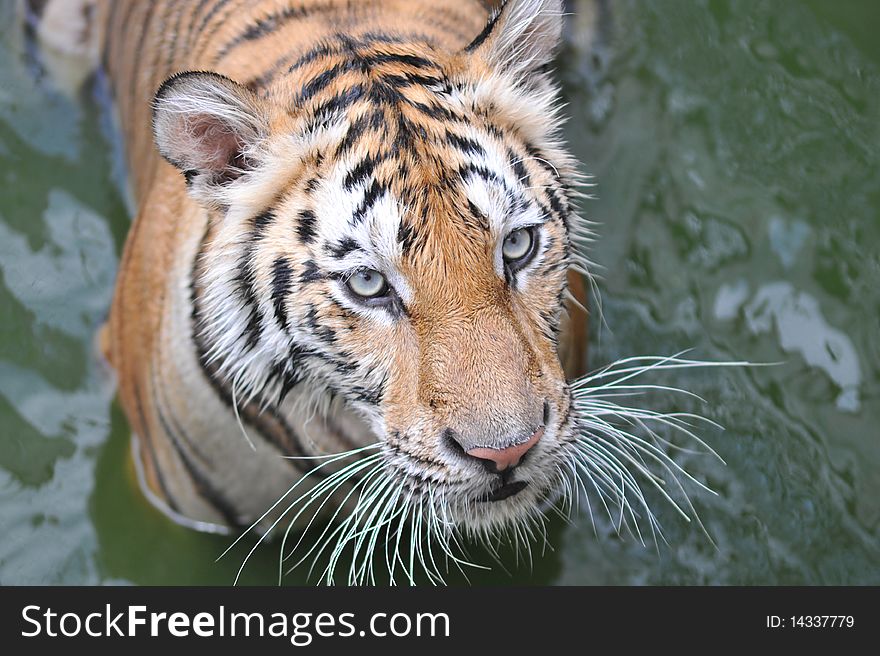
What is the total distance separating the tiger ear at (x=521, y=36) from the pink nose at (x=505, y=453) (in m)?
0.64

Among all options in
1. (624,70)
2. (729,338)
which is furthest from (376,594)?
(624,70)

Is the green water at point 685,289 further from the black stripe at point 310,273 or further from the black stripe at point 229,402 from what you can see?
the black stripe at point 310,273

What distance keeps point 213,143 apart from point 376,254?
0.34 m

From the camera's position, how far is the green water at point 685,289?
7.85 feet

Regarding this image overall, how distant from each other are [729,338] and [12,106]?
216 cm

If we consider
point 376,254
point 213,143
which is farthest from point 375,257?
point 213,143

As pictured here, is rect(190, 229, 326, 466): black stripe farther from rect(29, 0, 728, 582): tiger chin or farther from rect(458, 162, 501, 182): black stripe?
rect(458, 162, 501, 182): black stripe

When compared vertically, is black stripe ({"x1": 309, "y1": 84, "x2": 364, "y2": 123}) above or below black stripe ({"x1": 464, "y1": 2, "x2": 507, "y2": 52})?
below

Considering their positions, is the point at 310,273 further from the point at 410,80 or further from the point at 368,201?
the point at 410,80

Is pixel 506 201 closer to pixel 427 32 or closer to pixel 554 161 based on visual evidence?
pixel 554 161

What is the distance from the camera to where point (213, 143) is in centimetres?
171

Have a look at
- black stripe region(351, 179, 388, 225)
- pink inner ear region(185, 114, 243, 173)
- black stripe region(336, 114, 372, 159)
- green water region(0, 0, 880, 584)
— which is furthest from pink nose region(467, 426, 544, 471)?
green water region(0, 0, 880, 584)

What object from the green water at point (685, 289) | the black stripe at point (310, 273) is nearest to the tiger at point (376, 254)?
the black stripe at point (310, 273)

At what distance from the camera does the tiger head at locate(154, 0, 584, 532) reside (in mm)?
1603
